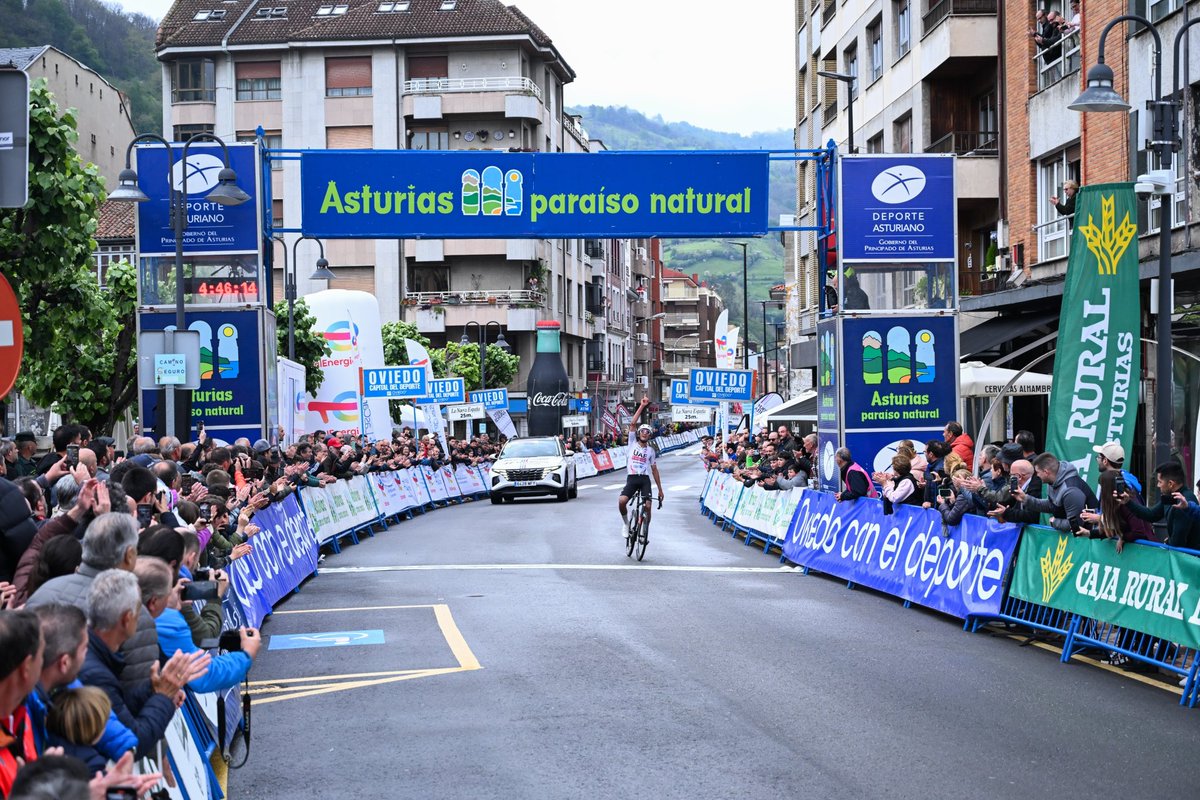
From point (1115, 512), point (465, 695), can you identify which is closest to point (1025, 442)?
point (1115, 512)

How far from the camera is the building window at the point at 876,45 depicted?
40.8 meters

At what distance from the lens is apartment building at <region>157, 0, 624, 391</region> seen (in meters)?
77.9

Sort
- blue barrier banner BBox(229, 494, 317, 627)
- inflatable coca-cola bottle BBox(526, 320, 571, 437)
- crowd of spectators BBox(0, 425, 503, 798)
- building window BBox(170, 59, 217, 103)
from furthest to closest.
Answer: inflatable coca-cola bottle BBox(526, 320, 571, 437), building window BBox(170, 59, 217, 103), blue barrier banner BBox(229, 494, 317, 627), crowd of spectators BBox(0, 425, 503, 798)

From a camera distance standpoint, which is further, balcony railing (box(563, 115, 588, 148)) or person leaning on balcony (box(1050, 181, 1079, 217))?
balcony railing (box(563, 115, 588, 148))

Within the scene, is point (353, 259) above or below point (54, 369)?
above

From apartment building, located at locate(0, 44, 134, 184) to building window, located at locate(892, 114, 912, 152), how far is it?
34713 millimetres

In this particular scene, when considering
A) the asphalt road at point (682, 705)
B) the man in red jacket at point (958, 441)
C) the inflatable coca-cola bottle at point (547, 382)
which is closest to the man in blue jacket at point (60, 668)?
the asphalt road at point (682, 705)

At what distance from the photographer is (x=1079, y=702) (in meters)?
9.88

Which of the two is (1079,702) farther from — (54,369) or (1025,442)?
(54,369)

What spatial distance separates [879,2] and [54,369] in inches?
925

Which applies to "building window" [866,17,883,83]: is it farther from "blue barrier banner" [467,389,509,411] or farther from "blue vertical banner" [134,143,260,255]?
"blue vertical banner" [134,143,260,255]

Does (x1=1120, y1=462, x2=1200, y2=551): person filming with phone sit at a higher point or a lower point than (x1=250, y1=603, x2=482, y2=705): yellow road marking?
higher

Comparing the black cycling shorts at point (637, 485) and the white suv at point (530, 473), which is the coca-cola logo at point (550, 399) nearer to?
the white suv at point (530, 473)

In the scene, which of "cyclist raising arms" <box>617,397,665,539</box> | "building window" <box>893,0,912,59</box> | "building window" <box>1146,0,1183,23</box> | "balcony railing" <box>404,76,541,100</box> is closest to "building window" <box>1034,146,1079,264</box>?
"building window" <box>1146,0,1183,23</box>
